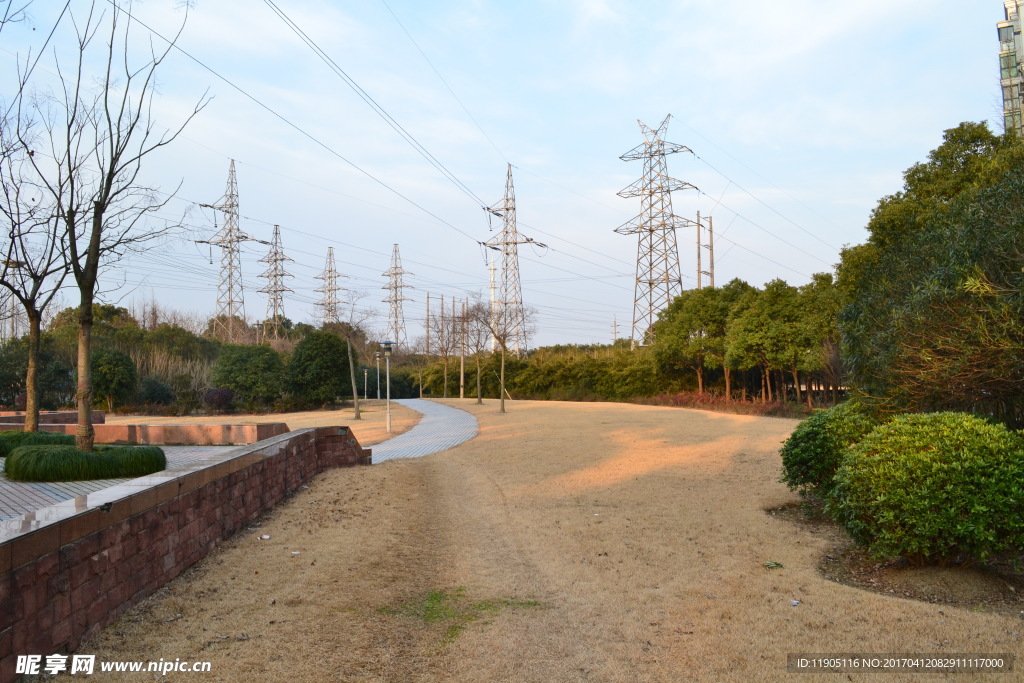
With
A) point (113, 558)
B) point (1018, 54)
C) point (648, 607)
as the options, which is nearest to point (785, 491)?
point (648, 607)

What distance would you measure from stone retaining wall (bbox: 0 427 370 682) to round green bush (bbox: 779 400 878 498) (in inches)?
237

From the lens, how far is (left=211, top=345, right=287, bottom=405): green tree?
31438 mm

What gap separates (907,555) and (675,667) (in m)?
2.46

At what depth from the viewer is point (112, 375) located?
97.3 ft

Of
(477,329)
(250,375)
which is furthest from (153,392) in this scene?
(477,329)

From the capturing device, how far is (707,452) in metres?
13.7

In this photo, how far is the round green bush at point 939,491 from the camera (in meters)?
4.76

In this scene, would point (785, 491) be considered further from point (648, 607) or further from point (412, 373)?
point (412, 373)

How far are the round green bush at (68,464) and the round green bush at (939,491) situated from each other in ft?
25.2

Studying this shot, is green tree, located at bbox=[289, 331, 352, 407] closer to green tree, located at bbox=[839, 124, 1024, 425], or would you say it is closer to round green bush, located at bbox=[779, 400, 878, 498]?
green tree, located at bbox=[839, 124, 1024, 425]

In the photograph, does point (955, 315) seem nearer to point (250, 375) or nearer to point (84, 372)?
point (84, 372)

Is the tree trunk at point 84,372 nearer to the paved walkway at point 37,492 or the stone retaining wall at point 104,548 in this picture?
the paved walkway at point 37,492

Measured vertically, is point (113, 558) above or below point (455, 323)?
below

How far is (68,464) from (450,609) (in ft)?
17.9
